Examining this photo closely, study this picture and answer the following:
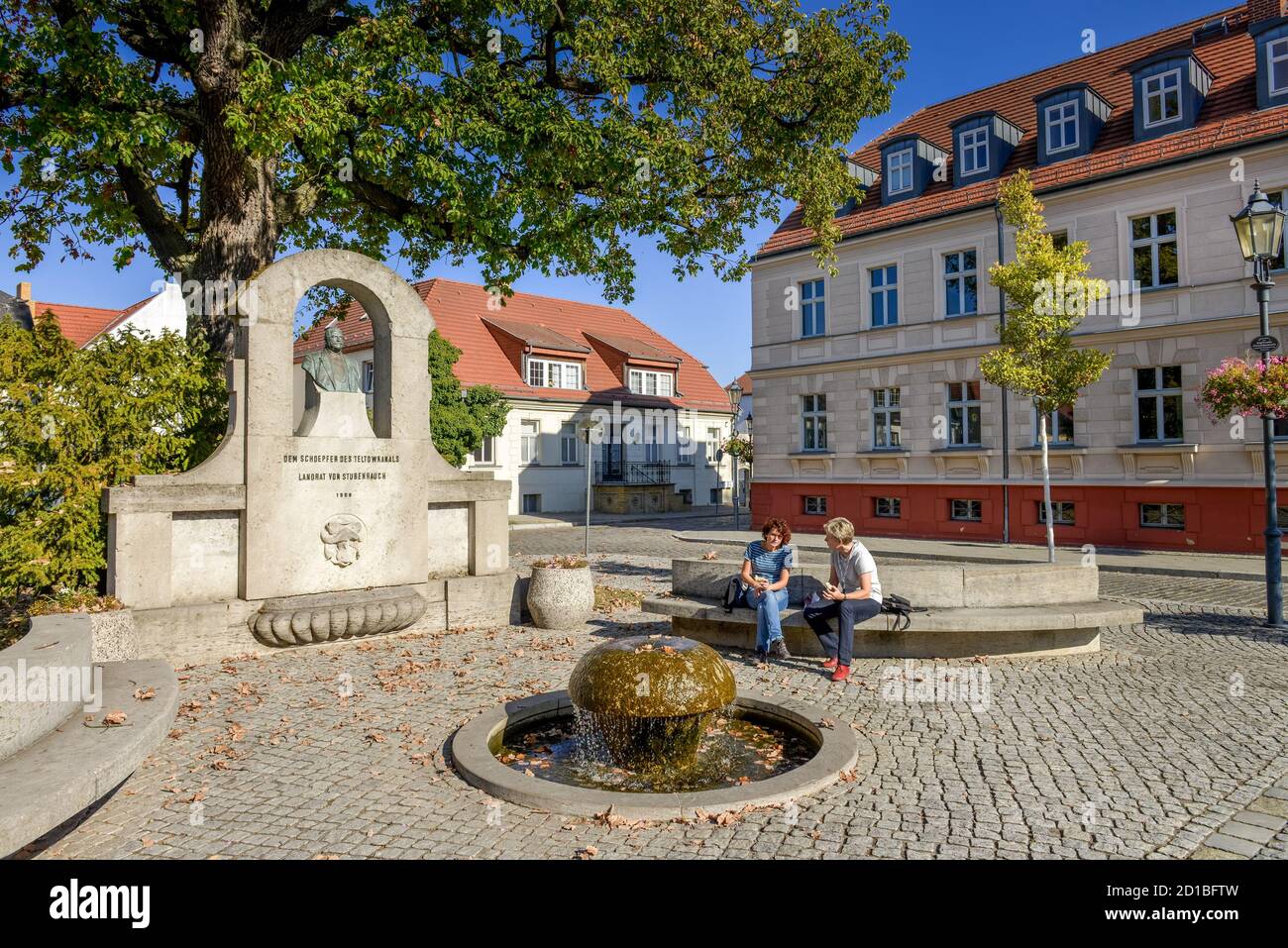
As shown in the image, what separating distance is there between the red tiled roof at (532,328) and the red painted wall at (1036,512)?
13132mm

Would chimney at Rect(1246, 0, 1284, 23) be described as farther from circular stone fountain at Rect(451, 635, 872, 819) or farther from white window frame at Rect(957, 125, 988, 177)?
circular stone fountain at Rect(451, 635, 872, 819)

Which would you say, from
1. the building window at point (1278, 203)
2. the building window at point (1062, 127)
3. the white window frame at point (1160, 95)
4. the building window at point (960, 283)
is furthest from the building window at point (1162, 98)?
the building window at point (960, 283)

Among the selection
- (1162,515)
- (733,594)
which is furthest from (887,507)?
(733,594)

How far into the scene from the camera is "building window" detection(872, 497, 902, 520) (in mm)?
23641

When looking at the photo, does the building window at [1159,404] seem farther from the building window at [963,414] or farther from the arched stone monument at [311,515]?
the arched stone monument at [311,515]

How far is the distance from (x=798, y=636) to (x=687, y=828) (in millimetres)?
4396

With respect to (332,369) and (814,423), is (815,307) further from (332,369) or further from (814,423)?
(332,369)

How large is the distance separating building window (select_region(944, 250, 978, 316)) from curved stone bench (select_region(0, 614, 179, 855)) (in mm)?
21423

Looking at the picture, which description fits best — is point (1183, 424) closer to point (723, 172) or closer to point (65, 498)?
point (723, 172)

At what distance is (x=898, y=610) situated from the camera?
7.96 metres

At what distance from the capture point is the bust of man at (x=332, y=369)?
30.6ft

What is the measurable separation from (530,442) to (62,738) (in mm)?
31304

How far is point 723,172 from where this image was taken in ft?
43.7

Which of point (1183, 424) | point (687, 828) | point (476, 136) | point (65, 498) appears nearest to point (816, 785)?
point (687, 828)
